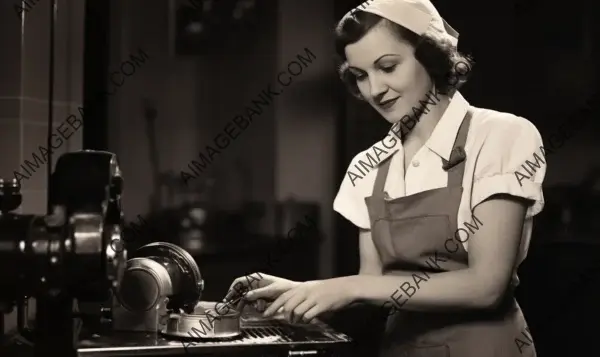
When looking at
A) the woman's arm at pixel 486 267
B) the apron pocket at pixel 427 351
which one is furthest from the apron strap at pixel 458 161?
the apron pocket at pixel 427 351

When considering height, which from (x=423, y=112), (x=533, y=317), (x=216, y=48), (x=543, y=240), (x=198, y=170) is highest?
(x=216, y=48)

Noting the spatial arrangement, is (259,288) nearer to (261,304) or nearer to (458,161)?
(261,304)

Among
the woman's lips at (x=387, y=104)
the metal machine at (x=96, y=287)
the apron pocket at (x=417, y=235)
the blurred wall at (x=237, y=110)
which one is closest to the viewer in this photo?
the metal machine at (x=96, y=287)

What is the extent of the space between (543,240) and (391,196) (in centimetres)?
58

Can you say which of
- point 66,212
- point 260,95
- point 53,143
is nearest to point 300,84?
point 260,95

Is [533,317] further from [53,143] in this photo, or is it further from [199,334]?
[53,143]

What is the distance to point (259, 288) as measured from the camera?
1.61m

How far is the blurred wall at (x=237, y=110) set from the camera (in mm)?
1994

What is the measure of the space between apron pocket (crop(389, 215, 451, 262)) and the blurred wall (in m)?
0.42

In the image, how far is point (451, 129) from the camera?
63.6 inches

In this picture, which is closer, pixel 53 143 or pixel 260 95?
pixel 53 143

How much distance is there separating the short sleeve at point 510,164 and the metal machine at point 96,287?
16.9 inches

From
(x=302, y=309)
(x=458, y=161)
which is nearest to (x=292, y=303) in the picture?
(x=302, y=309)

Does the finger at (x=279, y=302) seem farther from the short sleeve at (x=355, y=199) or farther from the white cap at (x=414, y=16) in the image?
the white cap at (x=414, y=16)
